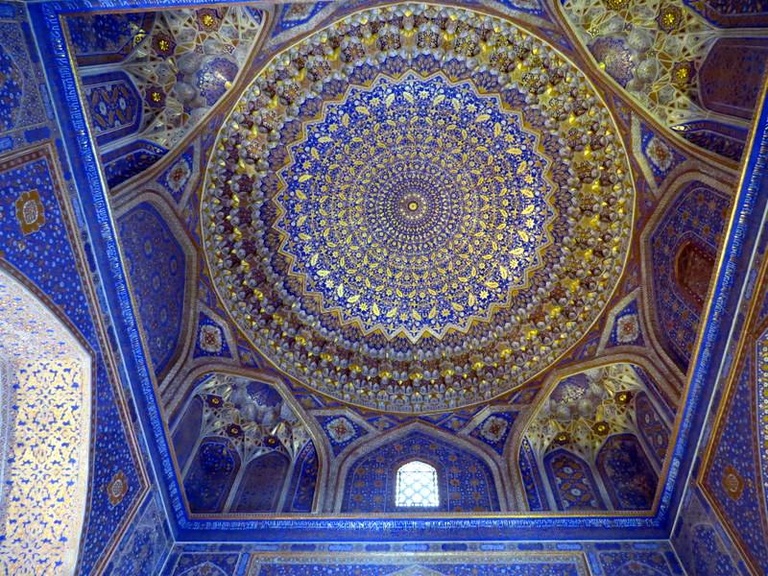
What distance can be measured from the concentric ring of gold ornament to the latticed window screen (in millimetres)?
1025

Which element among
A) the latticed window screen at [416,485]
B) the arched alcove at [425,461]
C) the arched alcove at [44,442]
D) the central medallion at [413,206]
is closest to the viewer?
the arched alcove at [44,442]

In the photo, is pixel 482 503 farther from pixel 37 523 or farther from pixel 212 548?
pixel 37 523

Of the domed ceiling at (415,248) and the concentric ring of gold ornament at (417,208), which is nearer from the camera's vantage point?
the domed ceiling at (415,248)

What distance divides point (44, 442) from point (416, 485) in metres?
5.28

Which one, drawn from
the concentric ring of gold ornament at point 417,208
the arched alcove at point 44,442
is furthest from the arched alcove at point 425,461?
the arched alcove at point 44,442

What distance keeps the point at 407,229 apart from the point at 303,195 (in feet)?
6.57

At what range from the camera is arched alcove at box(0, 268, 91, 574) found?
5.55 meters

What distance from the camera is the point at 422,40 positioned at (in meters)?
7.79

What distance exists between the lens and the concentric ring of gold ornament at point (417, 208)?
308 inches

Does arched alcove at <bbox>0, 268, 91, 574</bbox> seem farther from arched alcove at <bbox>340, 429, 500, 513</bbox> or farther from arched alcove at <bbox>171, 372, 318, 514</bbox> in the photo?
arched alcove at <bbox>340, 429, 500, 513</bbox>

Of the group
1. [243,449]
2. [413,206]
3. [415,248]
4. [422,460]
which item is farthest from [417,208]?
[243,449]

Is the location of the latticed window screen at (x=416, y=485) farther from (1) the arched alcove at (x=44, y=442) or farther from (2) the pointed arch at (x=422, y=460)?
(1) the arched alcove at (x=44, y=442)

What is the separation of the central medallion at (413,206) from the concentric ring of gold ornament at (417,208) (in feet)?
0.08

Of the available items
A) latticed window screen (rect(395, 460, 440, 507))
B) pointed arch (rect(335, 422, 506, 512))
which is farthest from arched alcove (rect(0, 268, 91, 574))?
latticed window screen (rect(395, 460, 440, 507))
